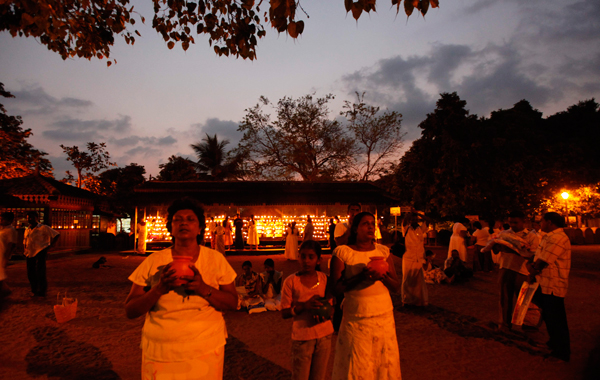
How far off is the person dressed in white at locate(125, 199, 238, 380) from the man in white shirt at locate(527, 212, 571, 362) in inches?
169

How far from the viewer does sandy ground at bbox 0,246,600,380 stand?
4.28 meters

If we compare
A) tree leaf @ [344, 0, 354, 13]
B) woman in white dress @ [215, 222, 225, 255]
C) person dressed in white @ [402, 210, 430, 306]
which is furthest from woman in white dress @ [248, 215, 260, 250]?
tree leaf @ [344, 0, 354, 13]

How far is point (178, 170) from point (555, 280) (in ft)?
98.1

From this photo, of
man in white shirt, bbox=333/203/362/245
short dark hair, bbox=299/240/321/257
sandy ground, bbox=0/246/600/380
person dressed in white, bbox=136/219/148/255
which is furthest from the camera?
person dressed in white, bbox=136/219/148/255

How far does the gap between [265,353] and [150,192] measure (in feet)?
53.7

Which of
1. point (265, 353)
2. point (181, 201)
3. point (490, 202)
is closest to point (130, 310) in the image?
point (181, 201)

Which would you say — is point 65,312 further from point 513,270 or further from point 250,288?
point 513,270

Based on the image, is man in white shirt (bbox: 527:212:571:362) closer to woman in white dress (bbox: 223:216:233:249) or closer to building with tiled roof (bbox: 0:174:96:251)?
woman in white dress (bbox: 223:216:233:249)

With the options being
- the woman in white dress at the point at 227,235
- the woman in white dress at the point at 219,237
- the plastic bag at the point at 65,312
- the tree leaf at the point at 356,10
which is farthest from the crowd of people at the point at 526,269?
the woman in white dress at the point at 227,235

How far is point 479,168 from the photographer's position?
891 inches

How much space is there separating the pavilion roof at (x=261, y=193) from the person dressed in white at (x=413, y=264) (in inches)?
489

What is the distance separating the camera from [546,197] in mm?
25281

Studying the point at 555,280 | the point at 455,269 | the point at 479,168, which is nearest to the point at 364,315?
the point at 555,280

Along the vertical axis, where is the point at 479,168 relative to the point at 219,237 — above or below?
above
